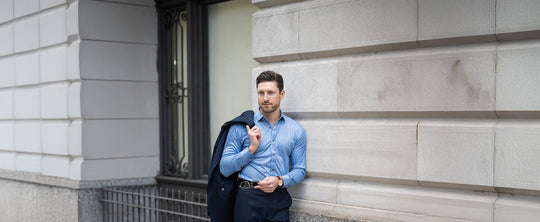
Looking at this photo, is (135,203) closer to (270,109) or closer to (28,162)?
(28,162)

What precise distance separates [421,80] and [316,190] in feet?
5.48

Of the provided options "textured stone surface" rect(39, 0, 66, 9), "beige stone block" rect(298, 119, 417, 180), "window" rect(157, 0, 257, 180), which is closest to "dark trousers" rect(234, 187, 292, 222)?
"beige stone block" rect(298, 119, 417, 180)

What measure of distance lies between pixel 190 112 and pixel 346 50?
11.9 ft

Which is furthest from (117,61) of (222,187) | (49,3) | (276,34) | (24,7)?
(222,187)

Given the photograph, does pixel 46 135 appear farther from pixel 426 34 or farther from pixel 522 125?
pixel 522 125

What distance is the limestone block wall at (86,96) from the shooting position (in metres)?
8.38

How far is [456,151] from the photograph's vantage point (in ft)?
15.1

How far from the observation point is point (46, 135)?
9.20 m

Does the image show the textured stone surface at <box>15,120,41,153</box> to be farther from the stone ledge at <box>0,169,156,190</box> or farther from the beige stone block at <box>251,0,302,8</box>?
the beige stone block at <box>251,0,302,8</box>

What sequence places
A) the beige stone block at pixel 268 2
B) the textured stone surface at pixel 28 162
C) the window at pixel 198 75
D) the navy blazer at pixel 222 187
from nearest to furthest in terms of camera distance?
the navy blazer at pixel 222 187, the beige stone block at pixel 268 2, the window at pixel 198 75, the textured stone surface at pixel 28 162

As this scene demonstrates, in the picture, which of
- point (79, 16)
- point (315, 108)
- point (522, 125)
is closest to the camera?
point (522, 125)

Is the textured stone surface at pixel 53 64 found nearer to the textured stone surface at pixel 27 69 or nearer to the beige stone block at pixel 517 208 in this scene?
the textured stone surface at pixel 27 69

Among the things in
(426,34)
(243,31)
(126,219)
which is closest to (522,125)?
(426,34)

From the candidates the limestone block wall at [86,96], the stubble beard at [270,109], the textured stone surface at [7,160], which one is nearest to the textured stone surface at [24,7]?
the limestone block wall at [86,96]
